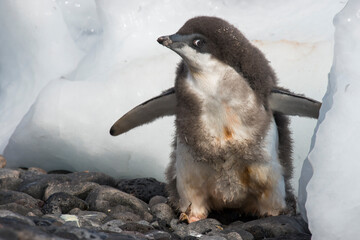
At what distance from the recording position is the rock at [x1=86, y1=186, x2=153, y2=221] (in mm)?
2965

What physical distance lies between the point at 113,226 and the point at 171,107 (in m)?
0.91

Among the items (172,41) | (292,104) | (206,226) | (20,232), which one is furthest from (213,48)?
(20,232)

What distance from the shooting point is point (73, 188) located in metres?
3.25

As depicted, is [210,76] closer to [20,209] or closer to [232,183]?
[232,183]

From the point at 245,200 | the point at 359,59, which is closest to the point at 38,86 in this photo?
the point at 245,200

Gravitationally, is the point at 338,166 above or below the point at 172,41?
below

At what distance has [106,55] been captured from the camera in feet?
14.3

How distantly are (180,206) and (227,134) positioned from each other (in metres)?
0.51

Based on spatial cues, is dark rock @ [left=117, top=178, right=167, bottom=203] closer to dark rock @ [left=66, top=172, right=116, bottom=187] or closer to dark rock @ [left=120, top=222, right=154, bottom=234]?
dark rock @ [left=66, top=172, right=116, bottom=187]

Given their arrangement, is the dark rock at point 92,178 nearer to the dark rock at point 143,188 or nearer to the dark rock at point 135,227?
the dark rock at point 143,188

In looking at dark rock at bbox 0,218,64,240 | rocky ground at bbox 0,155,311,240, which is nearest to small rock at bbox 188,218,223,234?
rocky ground at bbox 0,155,311,240

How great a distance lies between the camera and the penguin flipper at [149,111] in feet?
10.8

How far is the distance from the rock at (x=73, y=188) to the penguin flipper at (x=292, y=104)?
3.19 ft

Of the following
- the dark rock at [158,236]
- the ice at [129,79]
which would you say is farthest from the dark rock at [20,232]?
the ice at [129,79]
